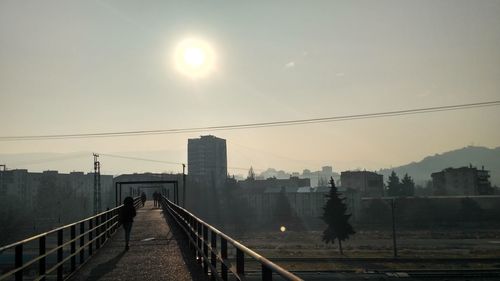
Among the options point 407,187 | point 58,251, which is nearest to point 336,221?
point 58,251

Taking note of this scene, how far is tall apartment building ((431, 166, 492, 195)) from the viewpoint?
135 m

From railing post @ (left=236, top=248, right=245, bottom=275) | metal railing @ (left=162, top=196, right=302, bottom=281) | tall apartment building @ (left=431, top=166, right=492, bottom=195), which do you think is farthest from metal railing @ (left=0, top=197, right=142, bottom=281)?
tall apartment building @ (left=431, top=166, right=492, bottom=195)

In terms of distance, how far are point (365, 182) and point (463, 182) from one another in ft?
93.8

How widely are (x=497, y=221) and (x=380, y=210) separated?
22.3m

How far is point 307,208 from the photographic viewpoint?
4680 inches

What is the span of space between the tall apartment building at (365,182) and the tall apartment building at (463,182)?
19899 millimetres

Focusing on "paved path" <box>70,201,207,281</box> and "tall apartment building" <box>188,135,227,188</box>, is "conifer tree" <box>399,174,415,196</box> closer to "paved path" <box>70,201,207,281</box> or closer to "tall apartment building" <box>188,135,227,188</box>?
"tall apartment building" <box>188,135,227,188</box>

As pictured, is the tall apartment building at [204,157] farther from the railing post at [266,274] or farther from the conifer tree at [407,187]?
the railing post at [266,274]

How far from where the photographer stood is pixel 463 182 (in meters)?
142

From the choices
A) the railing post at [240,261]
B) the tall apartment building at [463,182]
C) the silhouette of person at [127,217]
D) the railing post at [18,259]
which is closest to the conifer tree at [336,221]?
the silhouette of person at [127,217]

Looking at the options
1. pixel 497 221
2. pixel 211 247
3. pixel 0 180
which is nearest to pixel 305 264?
pixel 211 247

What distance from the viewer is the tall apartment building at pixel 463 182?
442 feet

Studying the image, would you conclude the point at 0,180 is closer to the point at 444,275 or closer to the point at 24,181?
the point at 24,181

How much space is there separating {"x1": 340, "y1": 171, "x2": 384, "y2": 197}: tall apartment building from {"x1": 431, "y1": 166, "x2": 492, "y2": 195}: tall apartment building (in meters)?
19.9
